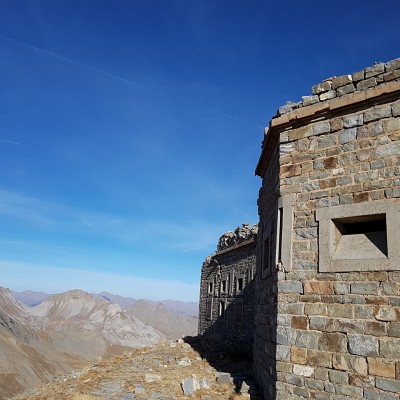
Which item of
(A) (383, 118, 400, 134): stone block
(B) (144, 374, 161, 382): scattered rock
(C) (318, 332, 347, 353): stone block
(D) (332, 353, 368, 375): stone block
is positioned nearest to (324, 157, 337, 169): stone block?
(A) (383, 118, 400, 134): stone block

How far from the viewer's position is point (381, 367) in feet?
15.4

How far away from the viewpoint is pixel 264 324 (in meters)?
7.09

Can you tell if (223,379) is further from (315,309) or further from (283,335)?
(315,309)

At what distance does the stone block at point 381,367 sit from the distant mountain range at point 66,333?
26255mm

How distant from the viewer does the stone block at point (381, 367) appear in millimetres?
4602

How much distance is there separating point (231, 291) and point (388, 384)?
53.1ft

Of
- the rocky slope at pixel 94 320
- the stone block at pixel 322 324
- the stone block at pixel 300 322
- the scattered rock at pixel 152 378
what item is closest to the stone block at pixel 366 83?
the stone block at pixel 322 324

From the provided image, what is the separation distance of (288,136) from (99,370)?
8465mm

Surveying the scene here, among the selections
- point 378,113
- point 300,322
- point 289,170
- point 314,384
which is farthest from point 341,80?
point 314,384

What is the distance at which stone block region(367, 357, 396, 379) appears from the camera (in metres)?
4.60

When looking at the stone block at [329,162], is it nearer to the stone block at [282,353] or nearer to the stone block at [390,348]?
the stone block at [390,348]

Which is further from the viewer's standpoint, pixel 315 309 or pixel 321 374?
pixel 315 309

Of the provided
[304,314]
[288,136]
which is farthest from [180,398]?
[288,136]

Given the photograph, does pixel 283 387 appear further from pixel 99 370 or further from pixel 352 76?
pixel 99 370
